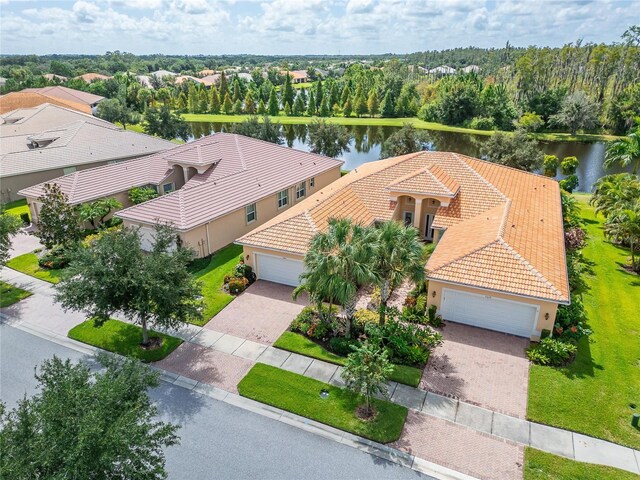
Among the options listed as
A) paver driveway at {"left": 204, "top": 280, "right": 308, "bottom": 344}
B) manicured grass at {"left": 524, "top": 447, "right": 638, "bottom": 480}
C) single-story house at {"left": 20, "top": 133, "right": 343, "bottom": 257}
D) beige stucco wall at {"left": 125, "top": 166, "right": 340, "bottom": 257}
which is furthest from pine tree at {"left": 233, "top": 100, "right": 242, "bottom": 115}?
manicured grass at {"left": 524, "top": 447, "right": 638, "bottom": 480}

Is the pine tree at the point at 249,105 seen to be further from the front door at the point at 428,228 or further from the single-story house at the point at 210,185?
the front door at the point at 428,228

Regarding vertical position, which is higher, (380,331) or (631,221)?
(631,221)

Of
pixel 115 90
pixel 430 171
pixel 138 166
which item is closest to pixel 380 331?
pixel 430 171

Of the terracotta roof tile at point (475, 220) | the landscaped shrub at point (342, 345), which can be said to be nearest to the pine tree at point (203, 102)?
the terracotta roof tile at point (475, 220)

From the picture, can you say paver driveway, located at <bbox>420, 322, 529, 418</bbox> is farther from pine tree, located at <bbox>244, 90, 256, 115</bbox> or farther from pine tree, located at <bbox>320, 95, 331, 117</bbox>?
pine tree, located at <bbox>244, 90, 256, 115</bbox>

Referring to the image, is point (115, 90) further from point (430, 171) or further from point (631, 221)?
point (631, 221)

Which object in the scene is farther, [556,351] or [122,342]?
[122,342]

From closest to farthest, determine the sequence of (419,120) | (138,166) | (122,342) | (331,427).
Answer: (331,427) → (122,342) → (138,166) → (419,120)
